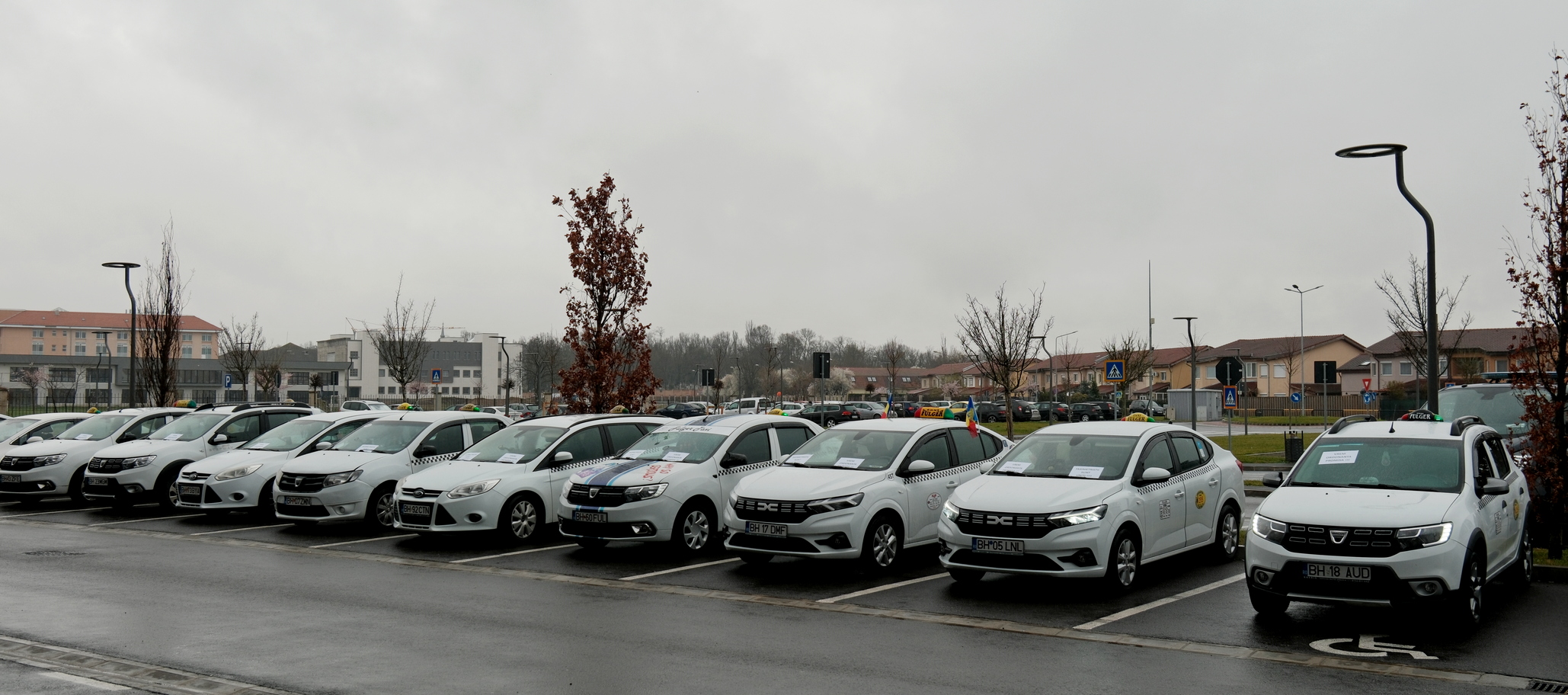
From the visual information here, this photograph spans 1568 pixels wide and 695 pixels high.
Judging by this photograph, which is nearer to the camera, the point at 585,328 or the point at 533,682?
the point at 533,682

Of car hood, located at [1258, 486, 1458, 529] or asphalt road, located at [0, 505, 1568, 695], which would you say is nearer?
asphalt road, located at [0, 505, 1568, 695]

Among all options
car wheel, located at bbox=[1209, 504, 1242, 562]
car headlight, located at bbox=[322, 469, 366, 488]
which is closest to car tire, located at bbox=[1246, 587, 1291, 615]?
car wheel, located at bbox=[1209, 504, 1242, 562]

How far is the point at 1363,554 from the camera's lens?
26.5ft

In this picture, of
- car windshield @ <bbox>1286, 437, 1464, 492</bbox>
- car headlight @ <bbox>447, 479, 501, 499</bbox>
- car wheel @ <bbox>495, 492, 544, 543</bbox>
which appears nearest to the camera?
car windshield @ <bbox>1286, 437, 1464, 492</bbox>

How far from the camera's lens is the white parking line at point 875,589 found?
9.98 m

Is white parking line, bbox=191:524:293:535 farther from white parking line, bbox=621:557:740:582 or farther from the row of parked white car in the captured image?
white parking line, bbox=621:557:740:582

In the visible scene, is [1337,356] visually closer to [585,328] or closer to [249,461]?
[585,328]

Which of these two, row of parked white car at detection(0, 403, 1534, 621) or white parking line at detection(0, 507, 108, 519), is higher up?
row of parked white car at detection(0, 403, 1534, 621)

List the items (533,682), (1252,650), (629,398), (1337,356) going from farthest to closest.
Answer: (1337,356) < (629,398) < (1252,650) < (533,682)

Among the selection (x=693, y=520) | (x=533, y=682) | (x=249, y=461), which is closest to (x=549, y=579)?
(x=693, y=520)

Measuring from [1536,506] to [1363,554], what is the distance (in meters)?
5.29

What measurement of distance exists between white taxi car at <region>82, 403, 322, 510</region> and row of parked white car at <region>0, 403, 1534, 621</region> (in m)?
0.04

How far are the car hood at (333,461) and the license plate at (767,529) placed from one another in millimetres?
6348

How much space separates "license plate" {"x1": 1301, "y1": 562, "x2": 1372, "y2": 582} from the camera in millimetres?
8018
